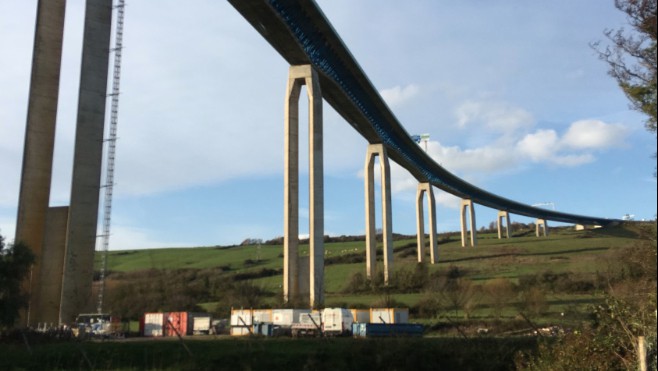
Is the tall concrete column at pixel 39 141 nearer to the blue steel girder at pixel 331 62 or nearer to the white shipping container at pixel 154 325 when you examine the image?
the white shipping container at pixel 154 325

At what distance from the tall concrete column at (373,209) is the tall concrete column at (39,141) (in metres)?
45.2

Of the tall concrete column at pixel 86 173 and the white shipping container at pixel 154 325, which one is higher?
the tall concrete column at pixel 86 173

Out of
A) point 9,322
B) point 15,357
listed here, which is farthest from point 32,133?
point 15,357

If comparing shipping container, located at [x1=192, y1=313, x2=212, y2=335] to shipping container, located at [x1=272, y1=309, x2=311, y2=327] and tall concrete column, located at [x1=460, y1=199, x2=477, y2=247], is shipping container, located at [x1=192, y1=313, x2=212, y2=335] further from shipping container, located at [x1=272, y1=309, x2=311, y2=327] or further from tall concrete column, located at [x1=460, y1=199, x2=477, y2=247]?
tall concrete column, located at [x1=460, y1=199, x2=477, y2=247]

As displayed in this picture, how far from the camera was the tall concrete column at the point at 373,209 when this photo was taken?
83.4 metres

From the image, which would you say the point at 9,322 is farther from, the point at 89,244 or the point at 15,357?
the point at 89,244

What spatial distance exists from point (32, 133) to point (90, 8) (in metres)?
11.1

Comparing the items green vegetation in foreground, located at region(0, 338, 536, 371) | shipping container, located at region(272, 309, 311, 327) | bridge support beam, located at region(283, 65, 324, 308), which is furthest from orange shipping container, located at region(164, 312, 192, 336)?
green vegetation in foreground, located at region(0, 338, 536, 371)

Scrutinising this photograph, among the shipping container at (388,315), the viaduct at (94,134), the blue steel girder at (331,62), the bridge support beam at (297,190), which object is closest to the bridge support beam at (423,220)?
the blue steel girder at (331,62)

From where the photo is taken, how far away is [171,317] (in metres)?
48.9

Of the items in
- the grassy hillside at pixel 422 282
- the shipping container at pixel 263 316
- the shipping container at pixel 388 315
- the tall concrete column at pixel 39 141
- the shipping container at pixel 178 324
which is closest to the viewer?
the tall concrete column at pixel 39 141

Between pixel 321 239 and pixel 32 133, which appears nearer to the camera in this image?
pixel 32 133

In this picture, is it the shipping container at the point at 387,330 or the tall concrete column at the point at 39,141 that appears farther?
the tall concrete column at the point at 39,141

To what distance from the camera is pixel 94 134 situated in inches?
1768
